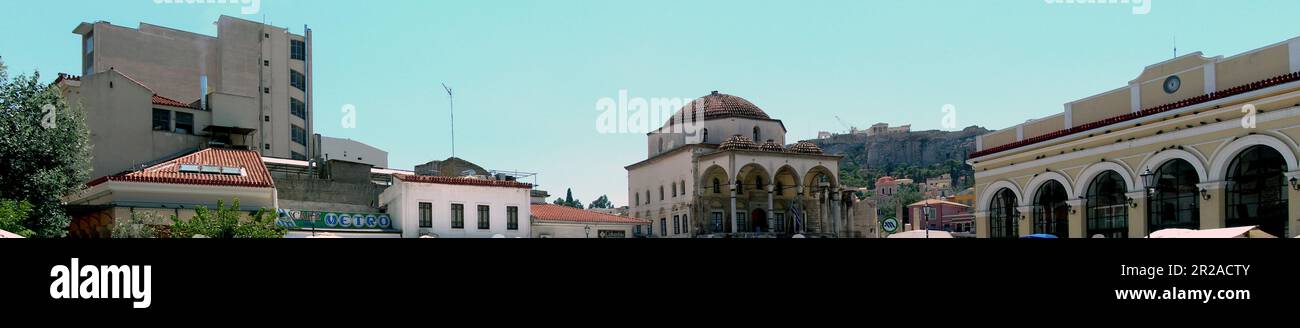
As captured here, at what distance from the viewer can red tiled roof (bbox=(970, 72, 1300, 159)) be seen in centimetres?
2691

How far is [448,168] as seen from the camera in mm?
48031

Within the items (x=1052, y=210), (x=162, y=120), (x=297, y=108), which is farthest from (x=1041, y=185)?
(x=297, y=108)

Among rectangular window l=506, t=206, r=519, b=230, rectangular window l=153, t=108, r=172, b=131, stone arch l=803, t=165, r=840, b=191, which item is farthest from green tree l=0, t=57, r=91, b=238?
stone arch l=803, t=165, r=840, b=191

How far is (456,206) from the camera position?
36.5 m

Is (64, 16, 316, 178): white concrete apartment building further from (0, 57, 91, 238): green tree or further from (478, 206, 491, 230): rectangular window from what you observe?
(478, 206, 491, 230): rectangular window

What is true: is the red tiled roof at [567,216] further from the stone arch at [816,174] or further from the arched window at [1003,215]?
the stone arch at [816,174]

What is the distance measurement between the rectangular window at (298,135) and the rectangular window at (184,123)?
15145 millimetres

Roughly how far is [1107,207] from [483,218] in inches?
868

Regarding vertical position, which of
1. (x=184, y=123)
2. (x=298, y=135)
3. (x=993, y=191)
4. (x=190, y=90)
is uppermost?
(x=190, y=90)

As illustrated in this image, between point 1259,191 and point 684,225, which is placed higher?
point 1259,191

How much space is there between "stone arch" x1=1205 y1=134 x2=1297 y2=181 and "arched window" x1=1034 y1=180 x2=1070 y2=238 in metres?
6.79

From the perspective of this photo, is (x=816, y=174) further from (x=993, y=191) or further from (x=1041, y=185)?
(x=1041, y=185)
